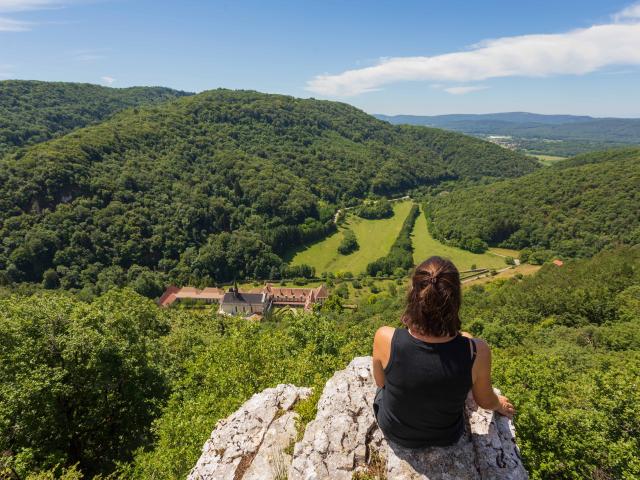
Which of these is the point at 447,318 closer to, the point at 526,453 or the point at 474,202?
the point at 526,453

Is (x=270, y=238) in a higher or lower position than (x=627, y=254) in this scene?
lower

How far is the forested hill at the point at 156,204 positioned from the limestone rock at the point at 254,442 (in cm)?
8140

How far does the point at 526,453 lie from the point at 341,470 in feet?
17.5

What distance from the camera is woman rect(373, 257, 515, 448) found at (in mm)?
4348

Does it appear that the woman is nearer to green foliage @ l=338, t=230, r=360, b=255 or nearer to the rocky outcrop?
the rocky outcrop

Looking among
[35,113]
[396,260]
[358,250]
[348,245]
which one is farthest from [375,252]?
[35,113]

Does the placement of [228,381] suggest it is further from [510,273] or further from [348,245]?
[348,245]

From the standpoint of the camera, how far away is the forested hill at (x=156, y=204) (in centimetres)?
8162

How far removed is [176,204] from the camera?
109 metres

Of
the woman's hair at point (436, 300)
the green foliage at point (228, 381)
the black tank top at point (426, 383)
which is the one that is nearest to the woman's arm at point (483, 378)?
the black tank top at point (426, 383)

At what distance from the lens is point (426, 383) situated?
4504mm

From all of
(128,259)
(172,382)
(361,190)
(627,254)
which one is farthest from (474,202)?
(172,382)

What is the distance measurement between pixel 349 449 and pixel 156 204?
111965 mm

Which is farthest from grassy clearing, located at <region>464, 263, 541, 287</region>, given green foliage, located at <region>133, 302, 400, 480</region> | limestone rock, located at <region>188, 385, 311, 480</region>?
limestone rock, located at <region>188, 385, 311, 480</region>
